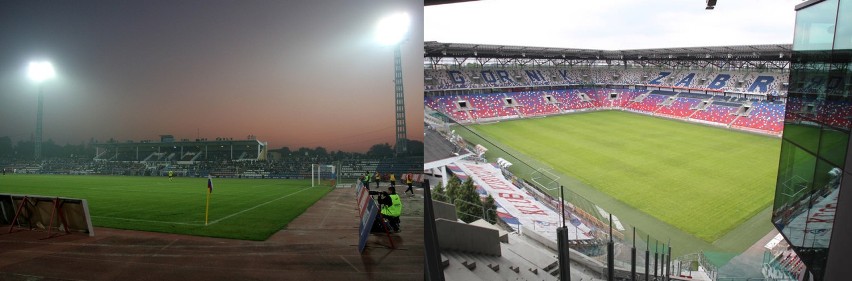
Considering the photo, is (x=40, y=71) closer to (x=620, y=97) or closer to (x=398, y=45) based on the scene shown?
(x=398, y=45)

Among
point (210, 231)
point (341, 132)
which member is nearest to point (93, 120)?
point (210, 231)

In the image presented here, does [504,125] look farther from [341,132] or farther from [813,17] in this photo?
[813,17]

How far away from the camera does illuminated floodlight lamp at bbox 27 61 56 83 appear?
3268 mm

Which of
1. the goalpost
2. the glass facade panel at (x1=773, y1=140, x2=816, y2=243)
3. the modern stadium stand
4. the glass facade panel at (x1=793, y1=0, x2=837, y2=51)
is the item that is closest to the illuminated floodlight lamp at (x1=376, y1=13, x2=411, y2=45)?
the modern stadium stand

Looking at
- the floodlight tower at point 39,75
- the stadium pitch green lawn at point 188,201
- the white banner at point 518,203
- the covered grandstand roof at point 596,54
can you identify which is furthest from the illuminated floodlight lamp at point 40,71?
the white banner at point 518,203

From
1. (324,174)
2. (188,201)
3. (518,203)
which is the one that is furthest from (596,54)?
(188,201)

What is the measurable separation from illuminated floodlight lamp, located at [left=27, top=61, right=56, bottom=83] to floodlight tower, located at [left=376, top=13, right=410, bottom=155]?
8.23ft

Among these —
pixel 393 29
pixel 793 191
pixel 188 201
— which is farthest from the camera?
pixel 188 201

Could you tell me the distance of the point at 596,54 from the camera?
3.45m

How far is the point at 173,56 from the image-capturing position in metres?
3.10

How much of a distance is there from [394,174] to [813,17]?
94.3 inches

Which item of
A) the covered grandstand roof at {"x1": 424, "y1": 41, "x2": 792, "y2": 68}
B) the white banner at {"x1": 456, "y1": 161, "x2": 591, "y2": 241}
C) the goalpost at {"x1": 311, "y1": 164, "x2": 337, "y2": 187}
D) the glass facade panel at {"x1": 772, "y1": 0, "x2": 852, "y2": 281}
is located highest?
the covered grandstand roof at {"x1": 424, "y1": 41, "x2": 792, "y2": 68}

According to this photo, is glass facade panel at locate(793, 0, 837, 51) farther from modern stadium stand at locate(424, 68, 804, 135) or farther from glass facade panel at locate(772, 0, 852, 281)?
modern stadium stand at locate(424, 68, 804, 135)

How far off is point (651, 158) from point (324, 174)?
3.06 metres
